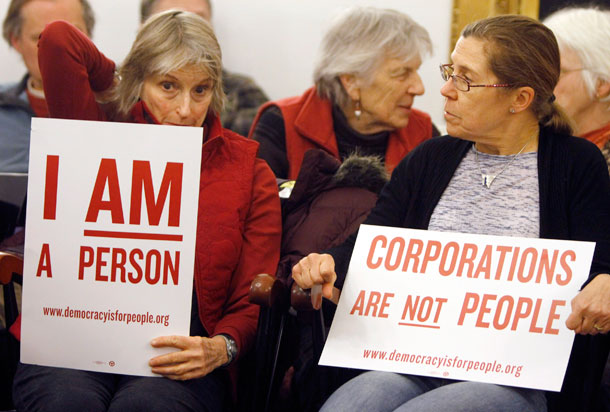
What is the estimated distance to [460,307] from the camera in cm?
166

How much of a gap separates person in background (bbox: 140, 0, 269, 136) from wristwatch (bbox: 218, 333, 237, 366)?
6.02 ft

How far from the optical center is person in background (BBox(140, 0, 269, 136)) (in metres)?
3.57

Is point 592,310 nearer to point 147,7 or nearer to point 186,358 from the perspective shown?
point 186,358

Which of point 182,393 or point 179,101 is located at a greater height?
point 179,101

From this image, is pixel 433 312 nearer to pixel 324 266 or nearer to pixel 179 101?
pixel 324 266

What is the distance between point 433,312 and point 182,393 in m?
0.59

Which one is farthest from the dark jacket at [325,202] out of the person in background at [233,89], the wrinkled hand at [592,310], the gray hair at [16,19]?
the gray hair at [16,19]

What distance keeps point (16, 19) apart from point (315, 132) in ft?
5.60

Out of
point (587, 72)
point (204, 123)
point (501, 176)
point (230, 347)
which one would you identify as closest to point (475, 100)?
point (501, 176)

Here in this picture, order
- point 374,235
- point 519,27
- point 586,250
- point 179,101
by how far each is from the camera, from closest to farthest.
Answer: point 586,250 < point 374,235 < point 519,27 < point 179,101

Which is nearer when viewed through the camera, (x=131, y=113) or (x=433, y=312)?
(x=433, y=312)

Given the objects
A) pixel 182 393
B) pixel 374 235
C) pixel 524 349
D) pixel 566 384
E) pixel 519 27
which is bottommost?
pixel 182 393

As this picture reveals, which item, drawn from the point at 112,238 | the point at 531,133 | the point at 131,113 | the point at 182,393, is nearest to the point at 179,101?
the point at 131,113

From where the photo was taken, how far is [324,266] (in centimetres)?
175
